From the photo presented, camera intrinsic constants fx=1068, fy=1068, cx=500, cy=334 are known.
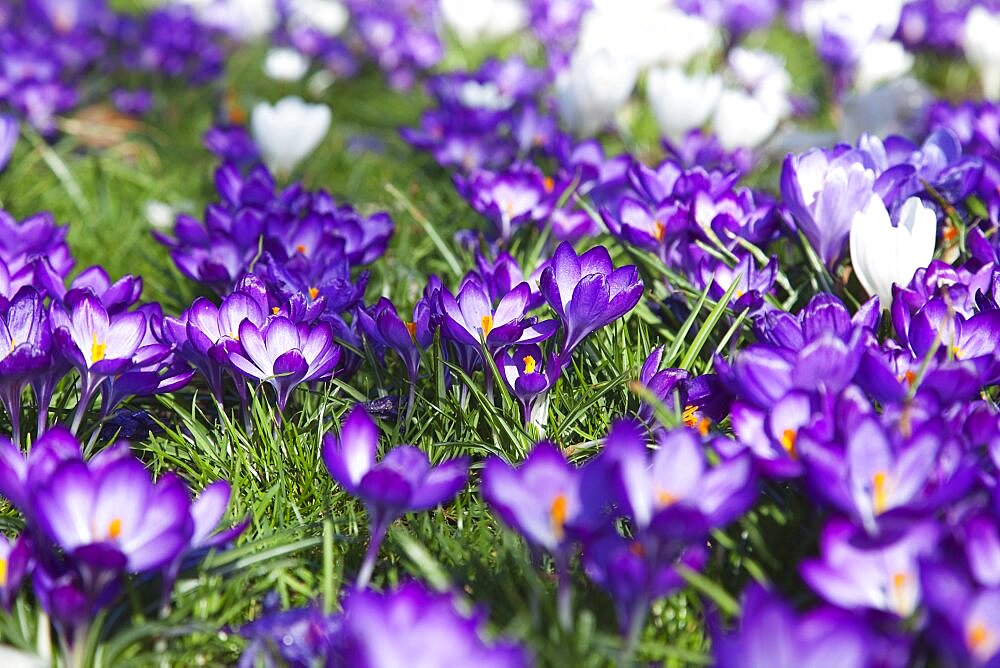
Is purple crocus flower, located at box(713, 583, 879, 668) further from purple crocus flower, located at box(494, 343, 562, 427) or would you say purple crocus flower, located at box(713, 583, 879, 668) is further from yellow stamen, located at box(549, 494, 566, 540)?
purple crocus flower, located at box(494, 343, 562, 427)

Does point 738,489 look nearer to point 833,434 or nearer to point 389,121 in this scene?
point 833,434

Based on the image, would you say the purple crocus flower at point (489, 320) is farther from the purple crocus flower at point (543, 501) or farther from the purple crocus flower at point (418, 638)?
the purple crocus flower at point (418, 638)

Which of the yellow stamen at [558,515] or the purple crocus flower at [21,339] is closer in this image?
the yellow stamen at [558,515]

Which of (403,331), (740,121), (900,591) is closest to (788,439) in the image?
(900,591)

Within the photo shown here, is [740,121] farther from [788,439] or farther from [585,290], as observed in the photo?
[788,439]

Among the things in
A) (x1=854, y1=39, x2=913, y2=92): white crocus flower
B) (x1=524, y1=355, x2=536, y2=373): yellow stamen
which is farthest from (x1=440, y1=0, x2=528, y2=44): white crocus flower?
(x1=524, y1=355, x2=536, y2=373): yellow stamen

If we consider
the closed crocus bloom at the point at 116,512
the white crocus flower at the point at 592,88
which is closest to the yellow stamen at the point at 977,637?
the closed crocus bloom at the point at 116,512
